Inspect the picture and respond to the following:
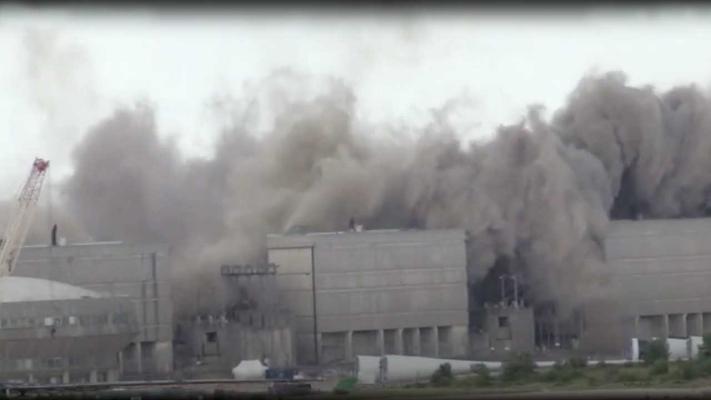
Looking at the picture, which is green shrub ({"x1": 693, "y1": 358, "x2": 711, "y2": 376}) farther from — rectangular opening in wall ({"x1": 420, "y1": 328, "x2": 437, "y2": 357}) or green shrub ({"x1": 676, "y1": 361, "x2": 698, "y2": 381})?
rectangular opening in wall ({"x1": 420, "y1": 328, "x2": 437, "y2": 357})

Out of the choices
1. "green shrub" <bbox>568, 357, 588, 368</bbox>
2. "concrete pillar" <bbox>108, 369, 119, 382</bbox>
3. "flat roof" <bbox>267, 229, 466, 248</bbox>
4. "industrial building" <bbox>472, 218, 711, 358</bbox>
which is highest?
"flat roof" <bbox>267, 229, 466, 248</bbox>

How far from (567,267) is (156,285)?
10.4 meters

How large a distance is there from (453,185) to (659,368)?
15.2m

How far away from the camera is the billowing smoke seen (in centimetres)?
3925

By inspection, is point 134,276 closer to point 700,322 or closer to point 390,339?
point 390,339

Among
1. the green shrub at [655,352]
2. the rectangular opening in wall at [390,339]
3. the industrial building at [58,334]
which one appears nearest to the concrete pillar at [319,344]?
the rectangular opening in wall at [390,339]

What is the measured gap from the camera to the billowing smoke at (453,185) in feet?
129

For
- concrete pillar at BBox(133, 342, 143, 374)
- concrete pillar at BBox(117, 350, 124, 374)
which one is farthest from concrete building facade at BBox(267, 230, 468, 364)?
concrete pillar at BBox(117, 350, 124, 374)

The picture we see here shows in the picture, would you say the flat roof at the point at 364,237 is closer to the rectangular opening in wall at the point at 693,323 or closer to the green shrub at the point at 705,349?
the rectangular opening in wall at the point at 693,323

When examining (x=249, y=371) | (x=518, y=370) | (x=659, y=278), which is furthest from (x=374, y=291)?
(x=518, y=370)

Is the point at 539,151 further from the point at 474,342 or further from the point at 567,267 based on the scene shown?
the point at 474,342

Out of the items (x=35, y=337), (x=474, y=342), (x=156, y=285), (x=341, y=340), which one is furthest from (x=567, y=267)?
(x=35, y=337)

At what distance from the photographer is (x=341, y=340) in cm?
3619

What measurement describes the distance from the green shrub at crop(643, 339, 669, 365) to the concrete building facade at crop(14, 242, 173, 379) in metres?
9.76
